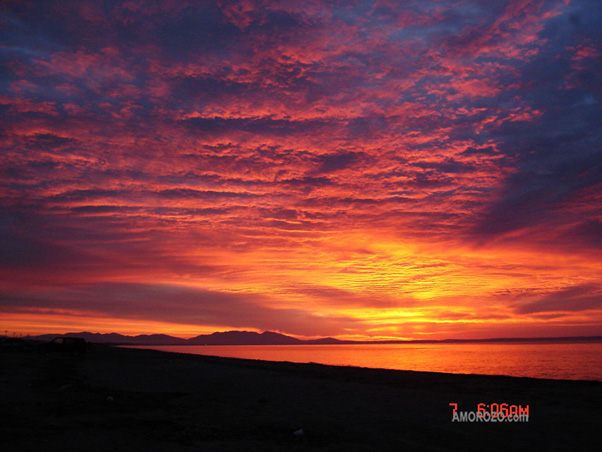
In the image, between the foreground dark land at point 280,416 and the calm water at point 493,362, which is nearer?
the foreground dark land at point 280,416

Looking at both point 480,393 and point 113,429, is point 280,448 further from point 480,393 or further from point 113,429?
point 480,393

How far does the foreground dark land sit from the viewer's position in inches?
383

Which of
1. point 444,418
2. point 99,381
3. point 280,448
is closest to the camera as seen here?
point 280,448

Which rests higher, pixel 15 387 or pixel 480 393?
pixel 480 393

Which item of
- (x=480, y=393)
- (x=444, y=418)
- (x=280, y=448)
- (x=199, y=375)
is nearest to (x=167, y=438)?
(x=280, y=448)

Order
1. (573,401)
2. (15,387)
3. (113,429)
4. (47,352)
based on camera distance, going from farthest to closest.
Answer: (47,352), (15,387), (573,401), (113,429)

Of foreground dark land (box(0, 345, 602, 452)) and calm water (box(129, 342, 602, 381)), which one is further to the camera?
calm water (box(129, 342, 602, 381))

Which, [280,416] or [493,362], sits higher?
[493,362]

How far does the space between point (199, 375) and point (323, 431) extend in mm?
16153

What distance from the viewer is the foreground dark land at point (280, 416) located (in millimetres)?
9734

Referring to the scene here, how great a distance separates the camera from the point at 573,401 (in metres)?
15.8

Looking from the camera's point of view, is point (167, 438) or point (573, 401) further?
point (573, 401)

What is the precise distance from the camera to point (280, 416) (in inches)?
520

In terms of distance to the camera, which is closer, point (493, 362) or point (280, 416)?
point (280, 416)
